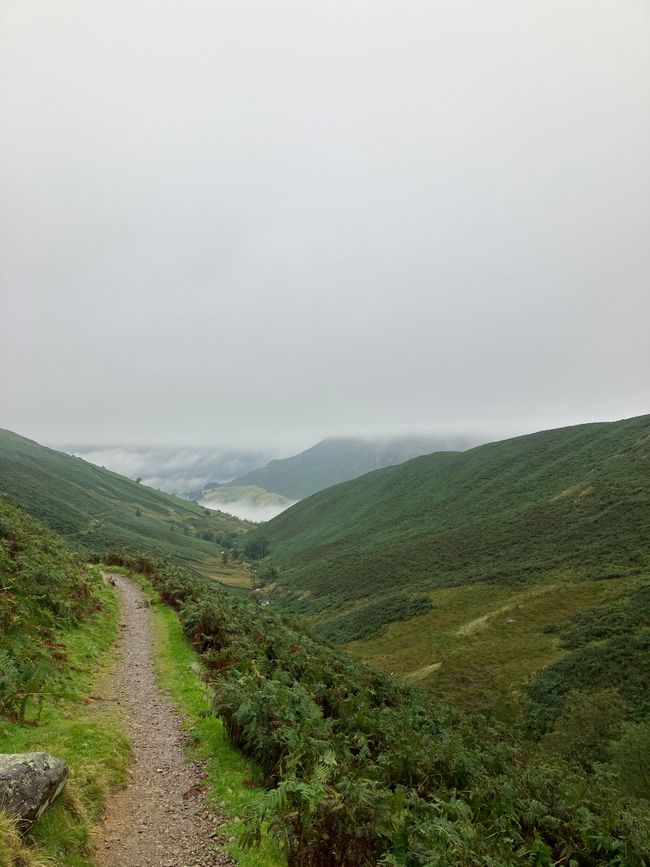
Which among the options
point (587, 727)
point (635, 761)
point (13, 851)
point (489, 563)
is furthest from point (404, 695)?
point (489, 563)

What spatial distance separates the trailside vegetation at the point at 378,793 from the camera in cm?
739

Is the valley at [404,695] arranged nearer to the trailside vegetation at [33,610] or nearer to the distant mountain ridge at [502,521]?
the trailside vegetation at [33,610]

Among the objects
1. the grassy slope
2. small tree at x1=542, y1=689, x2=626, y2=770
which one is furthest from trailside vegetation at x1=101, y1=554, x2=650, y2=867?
small tree at x1=542, y1=689, x2=626, y2=770

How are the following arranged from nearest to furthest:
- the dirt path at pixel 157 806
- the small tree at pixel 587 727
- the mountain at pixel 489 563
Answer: the dirt path at pixel 157 806 → the small tree at pixel 587 727 → the mountain at pixel 489 563

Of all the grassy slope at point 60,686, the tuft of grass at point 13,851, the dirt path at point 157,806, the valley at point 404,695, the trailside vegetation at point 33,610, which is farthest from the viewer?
the trailside vegetation at point 33,610

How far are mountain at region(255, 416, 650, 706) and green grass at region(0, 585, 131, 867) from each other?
3976 cm

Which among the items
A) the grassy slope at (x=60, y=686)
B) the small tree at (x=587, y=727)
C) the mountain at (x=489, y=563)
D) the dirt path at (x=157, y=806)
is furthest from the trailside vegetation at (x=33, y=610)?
the mountain at (x=489, y=563)

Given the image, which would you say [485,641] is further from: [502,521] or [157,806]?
[502,521]

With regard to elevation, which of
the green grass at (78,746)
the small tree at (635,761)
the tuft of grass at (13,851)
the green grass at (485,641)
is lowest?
the green grass at (485,641)

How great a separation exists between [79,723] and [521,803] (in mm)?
11588

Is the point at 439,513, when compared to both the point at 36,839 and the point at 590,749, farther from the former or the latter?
the point at 36,839

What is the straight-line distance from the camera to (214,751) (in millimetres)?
11273

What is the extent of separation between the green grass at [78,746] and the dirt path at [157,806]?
40cm

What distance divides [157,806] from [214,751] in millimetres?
2285
